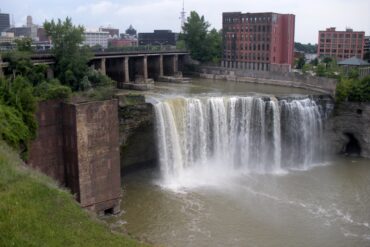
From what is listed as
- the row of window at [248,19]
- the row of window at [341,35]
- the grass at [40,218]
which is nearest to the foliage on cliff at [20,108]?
the grass at [40,218]

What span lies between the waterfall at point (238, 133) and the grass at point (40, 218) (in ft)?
51.2

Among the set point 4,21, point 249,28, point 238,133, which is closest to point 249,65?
point 249,28

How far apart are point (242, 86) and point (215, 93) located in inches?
346

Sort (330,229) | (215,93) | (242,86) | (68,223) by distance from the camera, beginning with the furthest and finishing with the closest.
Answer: (242,86), (215,93), (330,229), (68,223)

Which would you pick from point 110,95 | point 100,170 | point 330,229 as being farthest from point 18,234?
point 330,229

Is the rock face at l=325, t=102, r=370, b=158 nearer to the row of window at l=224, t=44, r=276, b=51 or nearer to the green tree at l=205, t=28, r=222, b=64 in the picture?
the row of window at l=224, t=44, r=276, b=51

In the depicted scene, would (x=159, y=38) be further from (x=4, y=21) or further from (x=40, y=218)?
(x=40, y=218)

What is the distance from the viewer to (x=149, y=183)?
3000 centimetres

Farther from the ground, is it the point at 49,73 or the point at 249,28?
the point at 249,28

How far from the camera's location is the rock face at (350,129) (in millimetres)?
37625

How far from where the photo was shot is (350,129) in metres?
38.3

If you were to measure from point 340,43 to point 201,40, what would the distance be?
45.0 meters

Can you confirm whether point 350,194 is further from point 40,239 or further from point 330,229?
point 40,239

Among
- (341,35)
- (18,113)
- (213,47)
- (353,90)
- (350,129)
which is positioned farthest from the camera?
(341,35)
